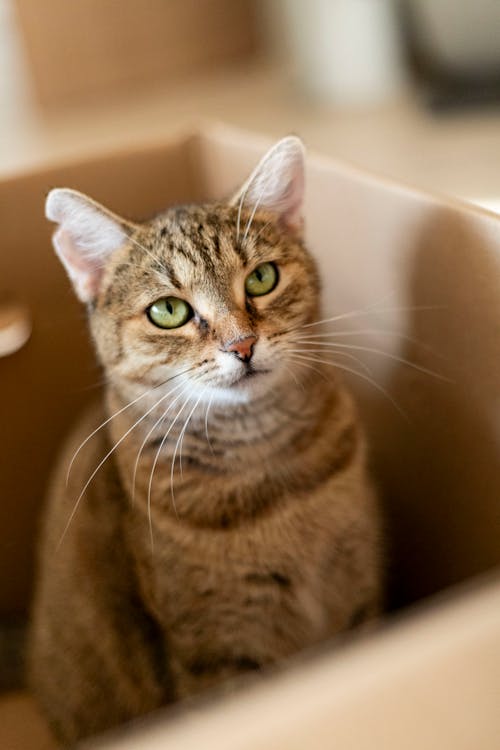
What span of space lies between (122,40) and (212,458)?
1.70 meters

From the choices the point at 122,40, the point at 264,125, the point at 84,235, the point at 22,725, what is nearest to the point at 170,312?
the point at 84,235

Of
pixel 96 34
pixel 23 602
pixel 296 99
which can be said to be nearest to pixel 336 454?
pixel 23 602

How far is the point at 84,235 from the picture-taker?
0.98 m

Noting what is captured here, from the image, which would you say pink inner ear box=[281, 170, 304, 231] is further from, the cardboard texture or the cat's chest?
the cardboard texture

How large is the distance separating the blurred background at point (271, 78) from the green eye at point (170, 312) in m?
0.41

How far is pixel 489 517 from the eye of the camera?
38.5 inches

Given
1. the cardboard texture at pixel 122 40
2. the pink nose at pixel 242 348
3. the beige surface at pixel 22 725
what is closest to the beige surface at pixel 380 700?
the pink nose at pixel 242 348

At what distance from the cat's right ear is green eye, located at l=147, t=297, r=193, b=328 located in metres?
0.12

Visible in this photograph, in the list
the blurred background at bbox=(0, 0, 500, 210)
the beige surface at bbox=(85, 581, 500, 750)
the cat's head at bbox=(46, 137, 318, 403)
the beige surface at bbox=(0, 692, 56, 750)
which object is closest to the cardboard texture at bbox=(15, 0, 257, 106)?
the blurred background at bbox=(0, 0, 500, 210)

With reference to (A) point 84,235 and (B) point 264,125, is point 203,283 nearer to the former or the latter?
(A) point 84,235

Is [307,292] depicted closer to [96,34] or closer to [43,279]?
[43,279]

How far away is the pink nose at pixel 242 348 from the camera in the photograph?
2.84ft

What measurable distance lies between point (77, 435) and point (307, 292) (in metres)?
0.48

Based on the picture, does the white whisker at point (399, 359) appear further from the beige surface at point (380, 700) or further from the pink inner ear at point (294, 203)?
the beige surface at point (380, 700)
